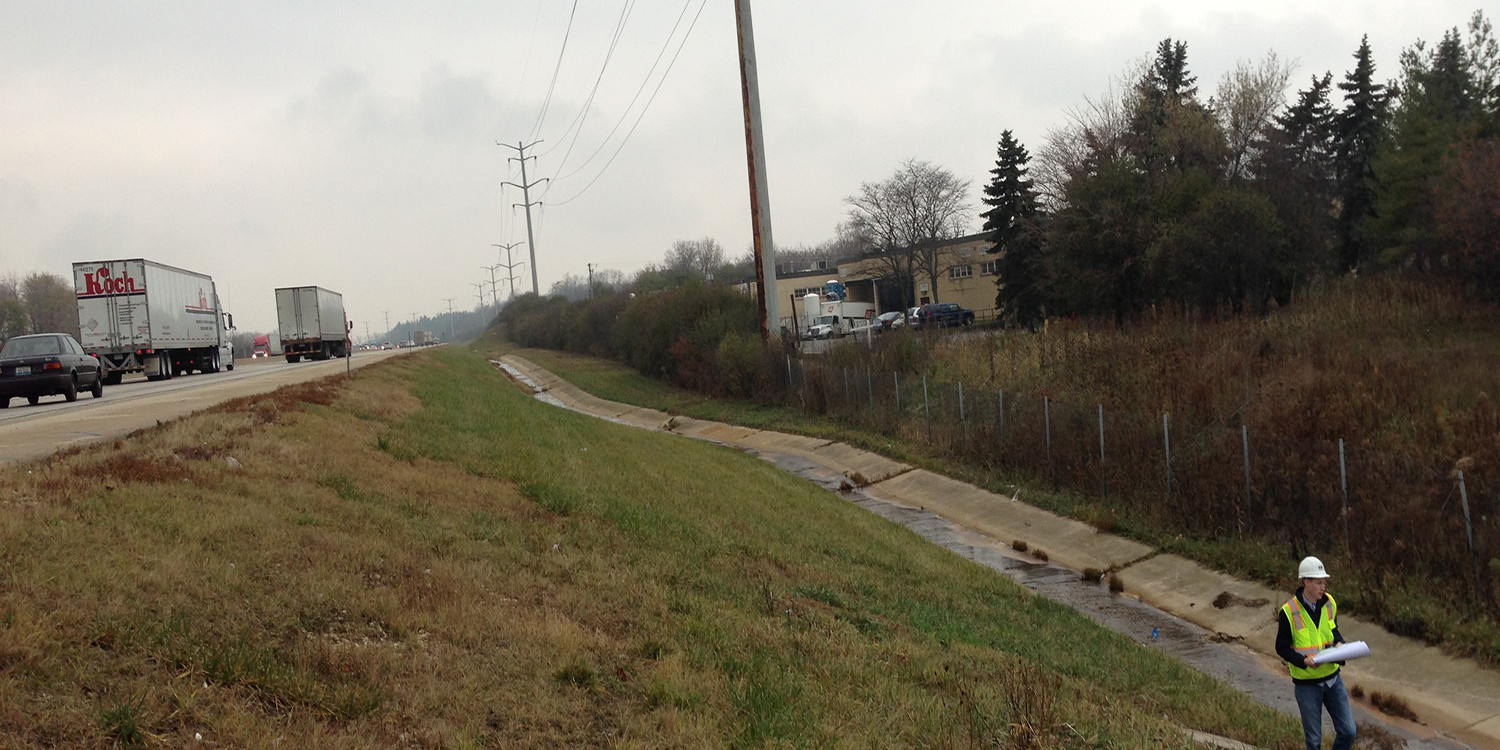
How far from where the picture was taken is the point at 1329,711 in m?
7.12

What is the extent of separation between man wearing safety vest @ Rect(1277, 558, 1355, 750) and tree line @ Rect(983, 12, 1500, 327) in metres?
25.8

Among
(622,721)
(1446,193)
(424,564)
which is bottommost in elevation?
(622,721)

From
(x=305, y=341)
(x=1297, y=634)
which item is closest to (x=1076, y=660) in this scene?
(x=1297, y=634)

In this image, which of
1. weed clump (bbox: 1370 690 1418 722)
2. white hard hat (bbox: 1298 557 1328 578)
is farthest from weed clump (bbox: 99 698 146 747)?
weed clump (bbox: 1370 690 1418 722)

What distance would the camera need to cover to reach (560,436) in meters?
20.6

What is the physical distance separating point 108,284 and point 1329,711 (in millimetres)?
39765

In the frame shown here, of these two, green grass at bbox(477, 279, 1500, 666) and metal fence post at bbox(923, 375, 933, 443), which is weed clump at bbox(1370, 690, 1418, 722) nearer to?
green grass at bbox(477, 279, 1500, 666)

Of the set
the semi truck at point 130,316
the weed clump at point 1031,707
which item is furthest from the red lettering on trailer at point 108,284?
the weed clump at point 1031,707

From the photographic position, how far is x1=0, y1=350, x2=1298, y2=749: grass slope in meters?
5.32

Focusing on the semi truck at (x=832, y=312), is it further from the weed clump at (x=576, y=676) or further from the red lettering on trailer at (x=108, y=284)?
the weed clump at (x=576, y=676)

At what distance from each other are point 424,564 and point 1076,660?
20.9 ft

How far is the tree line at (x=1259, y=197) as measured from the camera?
33.9 m

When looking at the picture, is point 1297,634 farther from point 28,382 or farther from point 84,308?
point 84,308

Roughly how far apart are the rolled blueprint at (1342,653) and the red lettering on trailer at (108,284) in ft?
128
